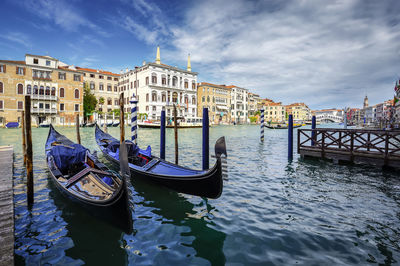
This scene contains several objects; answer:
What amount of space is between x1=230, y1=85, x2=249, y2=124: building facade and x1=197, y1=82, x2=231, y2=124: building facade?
1.53m

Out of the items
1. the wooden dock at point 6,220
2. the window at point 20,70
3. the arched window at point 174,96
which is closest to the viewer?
the wooden dock at point 6,220

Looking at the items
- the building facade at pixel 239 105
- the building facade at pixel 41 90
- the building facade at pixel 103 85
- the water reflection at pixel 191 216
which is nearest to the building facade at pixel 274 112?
the building facade at pixel 239 105

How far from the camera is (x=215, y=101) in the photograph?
166 feet

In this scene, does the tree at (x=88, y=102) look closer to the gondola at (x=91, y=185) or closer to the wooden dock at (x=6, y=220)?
the gondola at (x=91, y=185)

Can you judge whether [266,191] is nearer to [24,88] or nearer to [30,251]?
[30,251]

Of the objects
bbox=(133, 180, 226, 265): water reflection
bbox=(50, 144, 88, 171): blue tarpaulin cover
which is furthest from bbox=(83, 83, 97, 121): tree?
bbox=(133, 180, 226, 265): water reflection

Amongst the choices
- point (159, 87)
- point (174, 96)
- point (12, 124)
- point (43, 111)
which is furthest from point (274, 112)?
point (12, 124)

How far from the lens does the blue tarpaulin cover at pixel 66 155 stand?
5.50 meters

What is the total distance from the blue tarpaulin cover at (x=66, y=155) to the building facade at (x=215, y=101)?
133ft

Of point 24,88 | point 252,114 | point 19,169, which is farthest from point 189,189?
point 252,114

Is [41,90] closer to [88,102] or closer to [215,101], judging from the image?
[88,102]

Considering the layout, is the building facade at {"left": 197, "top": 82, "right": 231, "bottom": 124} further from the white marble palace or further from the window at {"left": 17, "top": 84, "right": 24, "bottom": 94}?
the window at {"left": 17, "top": 84, "right": 24, "bottom": 94}

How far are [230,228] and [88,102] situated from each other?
129ft

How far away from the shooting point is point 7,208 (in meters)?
3.35
